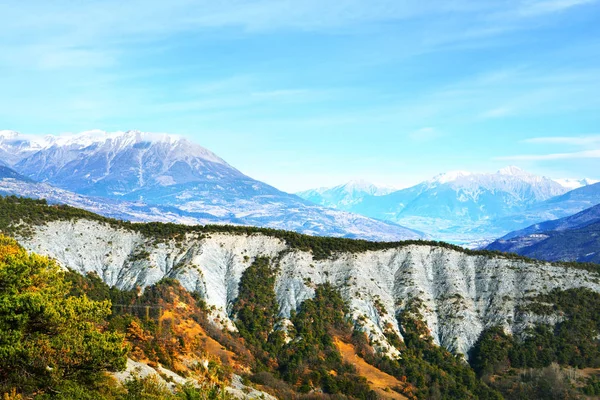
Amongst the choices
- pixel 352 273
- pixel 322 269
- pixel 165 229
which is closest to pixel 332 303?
pixel 352 273

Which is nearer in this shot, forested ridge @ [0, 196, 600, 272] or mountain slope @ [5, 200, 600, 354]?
mountain slope @ [5, 200, 600, 354]

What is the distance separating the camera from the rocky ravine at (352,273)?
11088cm

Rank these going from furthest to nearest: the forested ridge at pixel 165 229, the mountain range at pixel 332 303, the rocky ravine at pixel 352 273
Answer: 1. the forested ridge at pixel 165 229
2. the rocky ravine at pixel 352 273
3. the mountain range at pixel 332 303

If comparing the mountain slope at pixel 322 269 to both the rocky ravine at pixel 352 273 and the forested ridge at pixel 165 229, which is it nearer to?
the rocky ravine at pixel 352 273

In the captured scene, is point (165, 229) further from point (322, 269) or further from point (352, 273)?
point (352, 273)

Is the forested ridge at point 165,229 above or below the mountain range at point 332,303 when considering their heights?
above

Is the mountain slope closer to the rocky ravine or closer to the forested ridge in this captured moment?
the rocky ravine

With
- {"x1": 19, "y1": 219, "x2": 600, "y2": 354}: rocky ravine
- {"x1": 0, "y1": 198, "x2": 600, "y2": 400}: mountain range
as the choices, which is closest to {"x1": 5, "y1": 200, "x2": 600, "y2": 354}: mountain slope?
{"x1": 19, "y1": 219, "x2": 600, "y2": 354}: rocky ravine

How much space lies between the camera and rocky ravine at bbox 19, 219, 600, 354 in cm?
11088

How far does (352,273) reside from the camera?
12450 centimetres

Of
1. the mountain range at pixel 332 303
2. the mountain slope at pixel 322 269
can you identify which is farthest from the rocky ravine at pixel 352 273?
the mountain range at pixel 332 303

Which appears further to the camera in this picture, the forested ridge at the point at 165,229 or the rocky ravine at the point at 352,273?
the forested ridge at the point at 165,229

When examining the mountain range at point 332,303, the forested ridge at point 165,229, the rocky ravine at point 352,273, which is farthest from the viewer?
the forested ridge at point 165,229

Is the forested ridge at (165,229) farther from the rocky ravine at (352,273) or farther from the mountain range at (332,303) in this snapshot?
the rocky ravine at (352,273)
